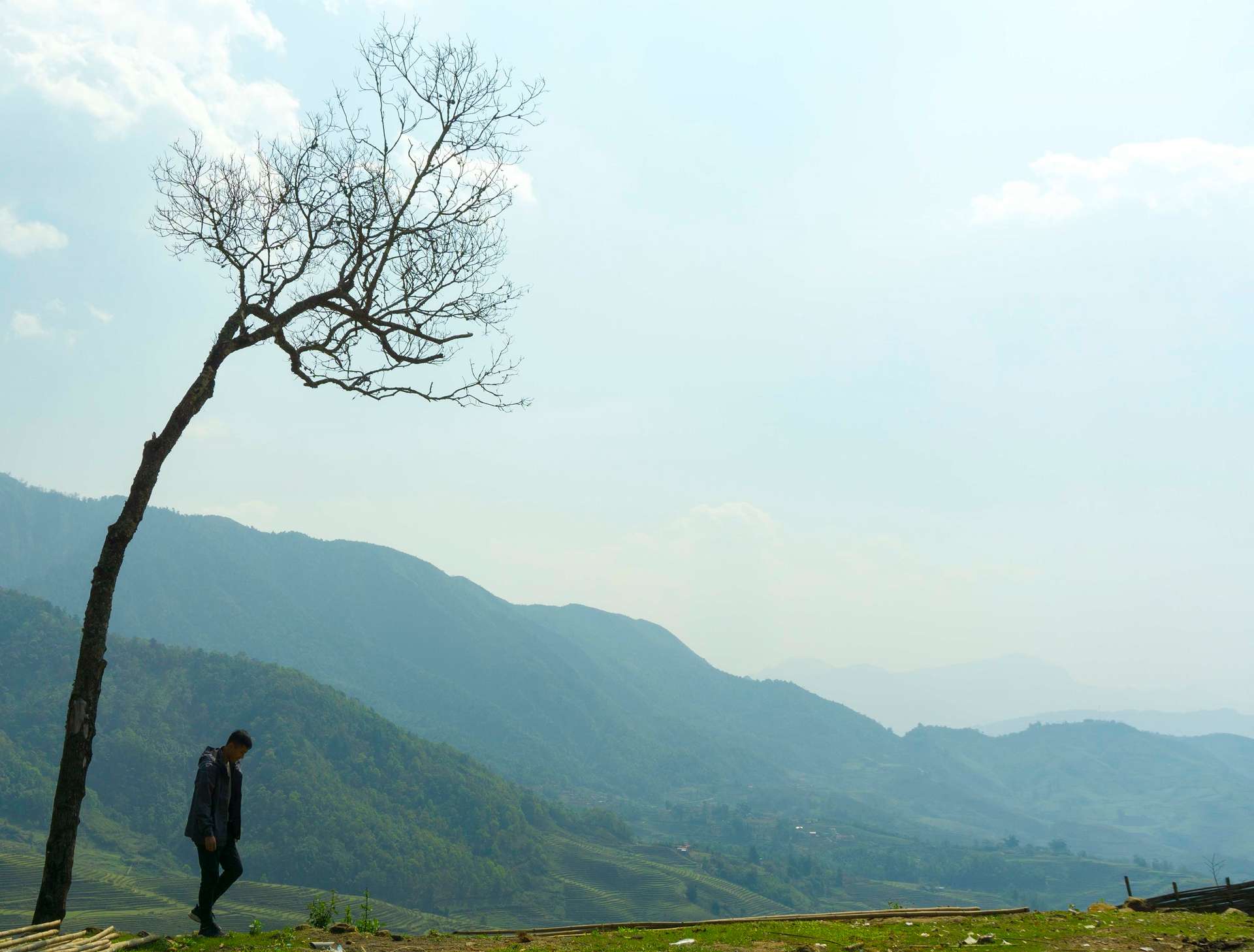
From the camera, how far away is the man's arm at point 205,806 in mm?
9625

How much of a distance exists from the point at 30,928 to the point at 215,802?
2014 mm

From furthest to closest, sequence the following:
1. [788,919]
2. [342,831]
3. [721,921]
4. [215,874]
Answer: [342,831] < [721,921] < [788,919] < [215,874]

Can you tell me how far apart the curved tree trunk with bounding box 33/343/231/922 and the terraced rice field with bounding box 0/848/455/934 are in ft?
392

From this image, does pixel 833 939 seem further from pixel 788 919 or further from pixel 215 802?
pixel 215 802

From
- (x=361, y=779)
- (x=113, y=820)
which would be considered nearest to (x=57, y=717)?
(x=113, y=820)

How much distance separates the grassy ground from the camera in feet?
32.3

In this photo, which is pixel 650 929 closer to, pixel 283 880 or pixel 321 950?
pixel 321 950

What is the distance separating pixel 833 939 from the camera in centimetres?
1059

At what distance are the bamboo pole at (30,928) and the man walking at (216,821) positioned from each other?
1.38m

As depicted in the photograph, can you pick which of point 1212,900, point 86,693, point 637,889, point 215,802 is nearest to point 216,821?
point 215,802

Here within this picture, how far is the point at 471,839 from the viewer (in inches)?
7382

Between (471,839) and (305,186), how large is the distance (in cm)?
19452

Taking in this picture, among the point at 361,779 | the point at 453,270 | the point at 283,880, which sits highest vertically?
the point at 453,270

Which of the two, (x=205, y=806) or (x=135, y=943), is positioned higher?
(x=205, y=806)
